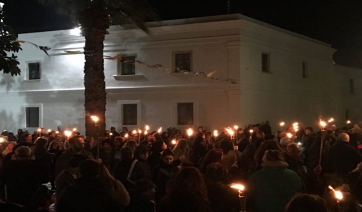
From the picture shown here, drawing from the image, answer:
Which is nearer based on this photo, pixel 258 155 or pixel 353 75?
pixel 258 155

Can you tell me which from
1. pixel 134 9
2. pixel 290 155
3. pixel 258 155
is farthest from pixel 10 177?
pixel 134 9

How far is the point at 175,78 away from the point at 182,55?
1.24 metres

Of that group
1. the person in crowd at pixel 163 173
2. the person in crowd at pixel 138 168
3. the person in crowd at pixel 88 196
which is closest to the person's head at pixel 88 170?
the person in crowd at pixel 88 196

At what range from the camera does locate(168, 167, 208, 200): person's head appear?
5.36 m

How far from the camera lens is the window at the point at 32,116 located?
100ft

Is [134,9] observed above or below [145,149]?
above

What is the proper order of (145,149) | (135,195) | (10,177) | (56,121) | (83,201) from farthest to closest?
1. (56,121)
2. (145,149)
3. (10,177)
4. (135,195)
5. (83,201)

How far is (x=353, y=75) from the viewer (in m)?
37.8

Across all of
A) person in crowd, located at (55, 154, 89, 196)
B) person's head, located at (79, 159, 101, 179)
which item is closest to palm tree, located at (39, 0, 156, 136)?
person in crowd, located at (55, 154, 89, 196)

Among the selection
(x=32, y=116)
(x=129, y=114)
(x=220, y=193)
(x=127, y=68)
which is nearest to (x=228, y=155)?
(x=220, y=193)

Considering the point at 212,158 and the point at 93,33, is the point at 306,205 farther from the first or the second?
the point at 93,33

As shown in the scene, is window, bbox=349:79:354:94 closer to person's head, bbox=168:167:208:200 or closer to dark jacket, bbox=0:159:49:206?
dark jacket, bbox=0:159:49:206

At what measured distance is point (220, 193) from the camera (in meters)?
6.39

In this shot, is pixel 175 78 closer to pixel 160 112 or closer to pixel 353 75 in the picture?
pixel 160 112
